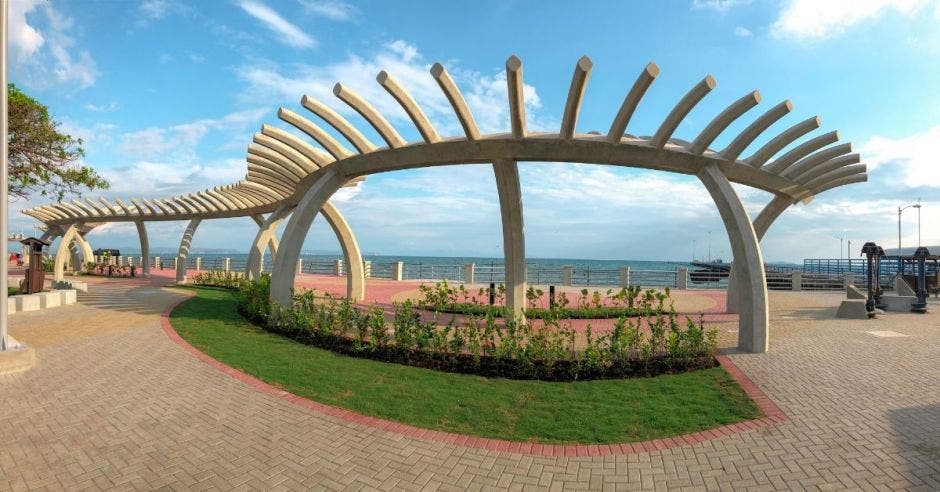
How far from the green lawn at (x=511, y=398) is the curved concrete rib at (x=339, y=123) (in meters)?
4.46

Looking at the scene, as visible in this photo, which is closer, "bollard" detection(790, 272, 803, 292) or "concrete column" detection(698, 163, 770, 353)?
"concrete column" detection(698, 163, 770, 353)

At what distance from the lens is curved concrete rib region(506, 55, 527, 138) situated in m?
6.37

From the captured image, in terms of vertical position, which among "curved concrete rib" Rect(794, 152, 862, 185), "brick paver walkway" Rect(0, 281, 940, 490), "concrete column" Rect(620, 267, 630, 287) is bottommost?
"brick paver walkway" Rect(0, 281, 940, 490)

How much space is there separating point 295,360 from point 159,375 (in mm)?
1913

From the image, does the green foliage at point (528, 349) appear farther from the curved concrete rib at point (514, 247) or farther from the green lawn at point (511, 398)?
the curved concrete rib at point (514, 247)

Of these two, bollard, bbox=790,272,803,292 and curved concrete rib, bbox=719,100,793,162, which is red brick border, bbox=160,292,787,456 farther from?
bollard, bbox=790,272,803,292

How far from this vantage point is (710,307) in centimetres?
1470

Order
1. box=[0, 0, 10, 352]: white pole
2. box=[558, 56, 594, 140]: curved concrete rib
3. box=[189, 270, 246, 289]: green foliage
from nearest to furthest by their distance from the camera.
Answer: box=[558, 56, 594, 140]: curved concrete rib, box=[0, 0, 10, 352]: white pole, box=[189, 270, 246, 289]: green foliage

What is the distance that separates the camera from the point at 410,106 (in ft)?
25.6

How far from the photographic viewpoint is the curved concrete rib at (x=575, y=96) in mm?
6258

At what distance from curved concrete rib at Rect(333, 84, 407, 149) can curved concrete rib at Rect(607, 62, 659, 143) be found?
4.20 m

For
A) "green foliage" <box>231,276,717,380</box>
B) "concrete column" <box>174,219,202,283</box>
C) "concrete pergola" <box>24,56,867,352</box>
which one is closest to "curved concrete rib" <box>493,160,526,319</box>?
"concrete pergola" <box>24,56,867,352</box>

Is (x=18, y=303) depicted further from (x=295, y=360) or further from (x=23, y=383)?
(x=295, y=360)

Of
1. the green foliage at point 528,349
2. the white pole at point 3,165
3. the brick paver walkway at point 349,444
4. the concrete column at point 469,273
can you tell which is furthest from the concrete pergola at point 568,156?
the concrete column at point 469,273
